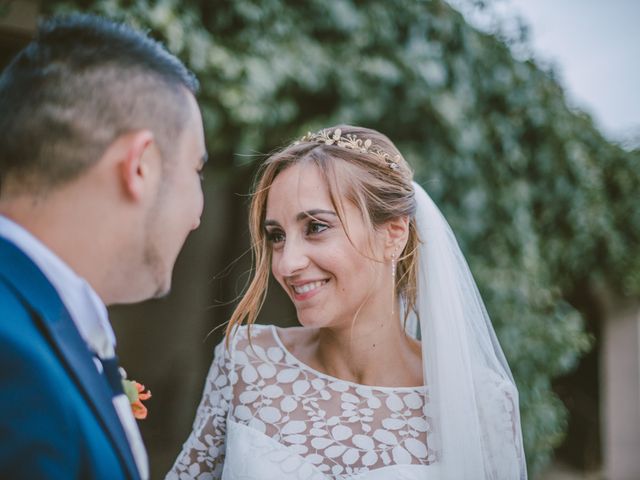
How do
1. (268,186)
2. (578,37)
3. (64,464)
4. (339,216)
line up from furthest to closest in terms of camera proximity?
→ (578,37) → (268,186) → (339,216) → (64,464)

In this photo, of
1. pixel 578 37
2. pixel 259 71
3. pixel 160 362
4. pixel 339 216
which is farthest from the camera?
pixel 160 362

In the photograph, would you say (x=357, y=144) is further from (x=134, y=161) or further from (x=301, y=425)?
A: (x=134, y=161)

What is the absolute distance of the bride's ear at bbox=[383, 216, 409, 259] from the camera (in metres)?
2.29

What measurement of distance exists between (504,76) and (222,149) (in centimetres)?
223

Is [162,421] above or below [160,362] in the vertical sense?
below

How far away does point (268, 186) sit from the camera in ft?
7.61

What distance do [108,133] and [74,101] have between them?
8 cm

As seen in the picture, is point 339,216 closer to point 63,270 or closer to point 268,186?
point 268,186

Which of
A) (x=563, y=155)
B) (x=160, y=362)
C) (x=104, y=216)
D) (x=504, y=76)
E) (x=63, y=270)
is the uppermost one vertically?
(x=504, y=76)

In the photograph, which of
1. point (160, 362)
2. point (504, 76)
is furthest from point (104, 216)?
point (160, 362)

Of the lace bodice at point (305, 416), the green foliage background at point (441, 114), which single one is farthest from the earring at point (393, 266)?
the green foliage background at point (441, 114)

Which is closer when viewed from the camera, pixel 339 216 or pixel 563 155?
pixel 339 216

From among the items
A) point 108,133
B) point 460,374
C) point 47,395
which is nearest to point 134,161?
point 108,133

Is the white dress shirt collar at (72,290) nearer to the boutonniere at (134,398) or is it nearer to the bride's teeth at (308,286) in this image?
the boutonniere at (134,398)
